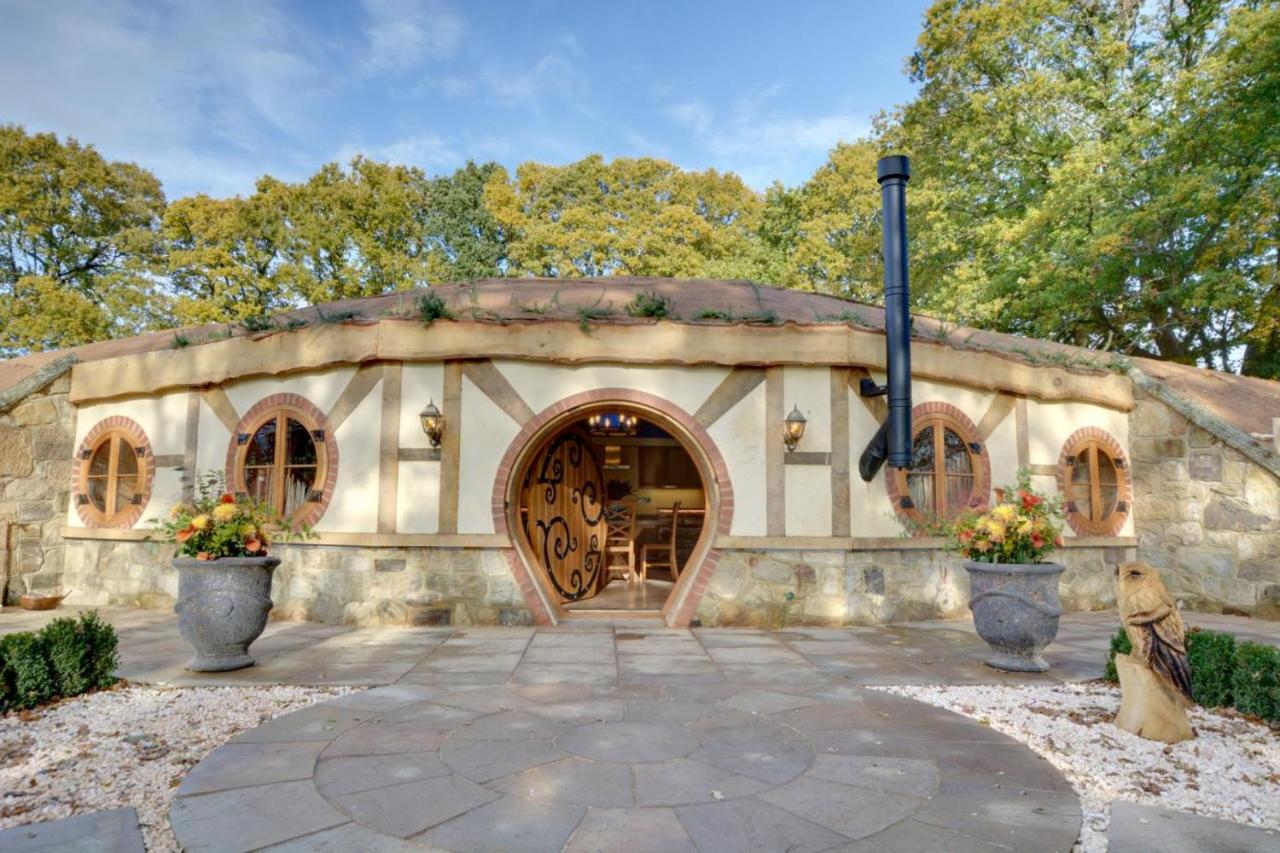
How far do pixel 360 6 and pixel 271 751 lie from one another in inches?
341

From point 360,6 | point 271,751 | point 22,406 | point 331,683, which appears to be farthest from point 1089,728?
point 22,406

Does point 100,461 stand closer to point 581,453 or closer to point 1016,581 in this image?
point 581,453

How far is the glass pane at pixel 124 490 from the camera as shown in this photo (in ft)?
28.1

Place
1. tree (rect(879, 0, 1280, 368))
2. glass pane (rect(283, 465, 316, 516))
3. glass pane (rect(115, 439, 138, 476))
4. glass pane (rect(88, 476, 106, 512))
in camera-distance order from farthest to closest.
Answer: tree (rect(879, 0, 1280, 368)), glass pane (rect(88, 476, 106, 512)), glass pane (rect(115, 439, 138, 476)), glass pane (rect(283, 465, 316, 516))

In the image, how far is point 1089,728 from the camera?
3873 mm

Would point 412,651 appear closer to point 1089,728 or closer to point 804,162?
point 1089,728

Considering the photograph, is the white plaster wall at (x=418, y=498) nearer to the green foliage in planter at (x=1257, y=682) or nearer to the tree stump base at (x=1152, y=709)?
the tree stump base at (x=1152, y=709)

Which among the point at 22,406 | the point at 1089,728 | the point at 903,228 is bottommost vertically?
the point at 1089,728

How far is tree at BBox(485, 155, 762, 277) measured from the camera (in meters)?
21.6

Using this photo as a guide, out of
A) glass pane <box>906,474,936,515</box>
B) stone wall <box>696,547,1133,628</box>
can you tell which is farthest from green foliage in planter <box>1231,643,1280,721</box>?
glass pane <box>906,474,936,515</box>

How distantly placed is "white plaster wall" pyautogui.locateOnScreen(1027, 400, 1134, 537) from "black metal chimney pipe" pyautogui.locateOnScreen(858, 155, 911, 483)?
110 inches

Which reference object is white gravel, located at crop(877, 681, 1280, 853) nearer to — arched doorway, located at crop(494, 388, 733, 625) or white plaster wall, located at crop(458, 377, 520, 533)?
arched doorway, located at crop(494, 388, 733, 625)

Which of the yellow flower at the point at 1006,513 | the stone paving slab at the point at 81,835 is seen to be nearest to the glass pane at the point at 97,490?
the stone paving slab at the point at 81,835

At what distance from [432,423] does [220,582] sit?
7.51 feet
